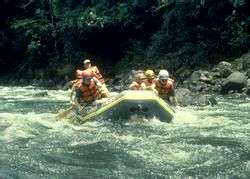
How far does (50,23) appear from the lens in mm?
26438

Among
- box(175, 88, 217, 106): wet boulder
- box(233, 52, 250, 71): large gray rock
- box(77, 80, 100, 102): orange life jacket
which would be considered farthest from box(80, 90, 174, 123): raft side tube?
box(233, 52, 250, 71): large gray rock

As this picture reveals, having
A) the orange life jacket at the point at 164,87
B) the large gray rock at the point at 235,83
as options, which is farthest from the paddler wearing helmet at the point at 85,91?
the large gray rock at the point at 235,83

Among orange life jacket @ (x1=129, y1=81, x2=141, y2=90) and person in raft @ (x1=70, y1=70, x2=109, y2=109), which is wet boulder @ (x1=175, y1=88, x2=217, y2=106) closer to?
orange life jacket @ (x1=129, y1=81, x2=141, y2=90)

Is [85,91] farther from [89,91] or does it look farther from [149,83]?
[149,83]

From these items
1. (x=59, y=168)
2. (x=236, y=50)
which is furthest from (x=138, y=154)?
(x=236, y=50)

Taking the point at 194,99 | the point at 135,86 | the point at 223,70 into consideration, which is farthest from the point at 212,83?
the point at 135,86

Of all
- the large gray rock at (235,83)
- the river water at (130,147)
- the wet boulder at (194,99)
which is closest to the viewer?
the river water at (130,147)

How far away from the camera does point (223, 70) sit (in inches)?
751

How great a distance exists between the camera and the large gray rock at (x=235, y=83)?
17.6m

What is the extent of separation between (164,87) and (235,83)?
3967mm

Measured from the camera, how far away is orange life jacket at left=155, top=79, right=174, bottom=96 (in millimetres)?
14375

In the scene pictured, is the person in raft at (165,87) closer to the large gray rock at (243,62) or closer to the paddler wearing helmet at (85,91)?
the paddler wearing helmet at (85,91)

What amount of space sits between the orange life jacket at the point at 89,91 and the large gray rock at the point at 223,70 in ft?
20.9

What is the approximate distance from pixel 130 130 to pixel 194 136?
4.91 feet
